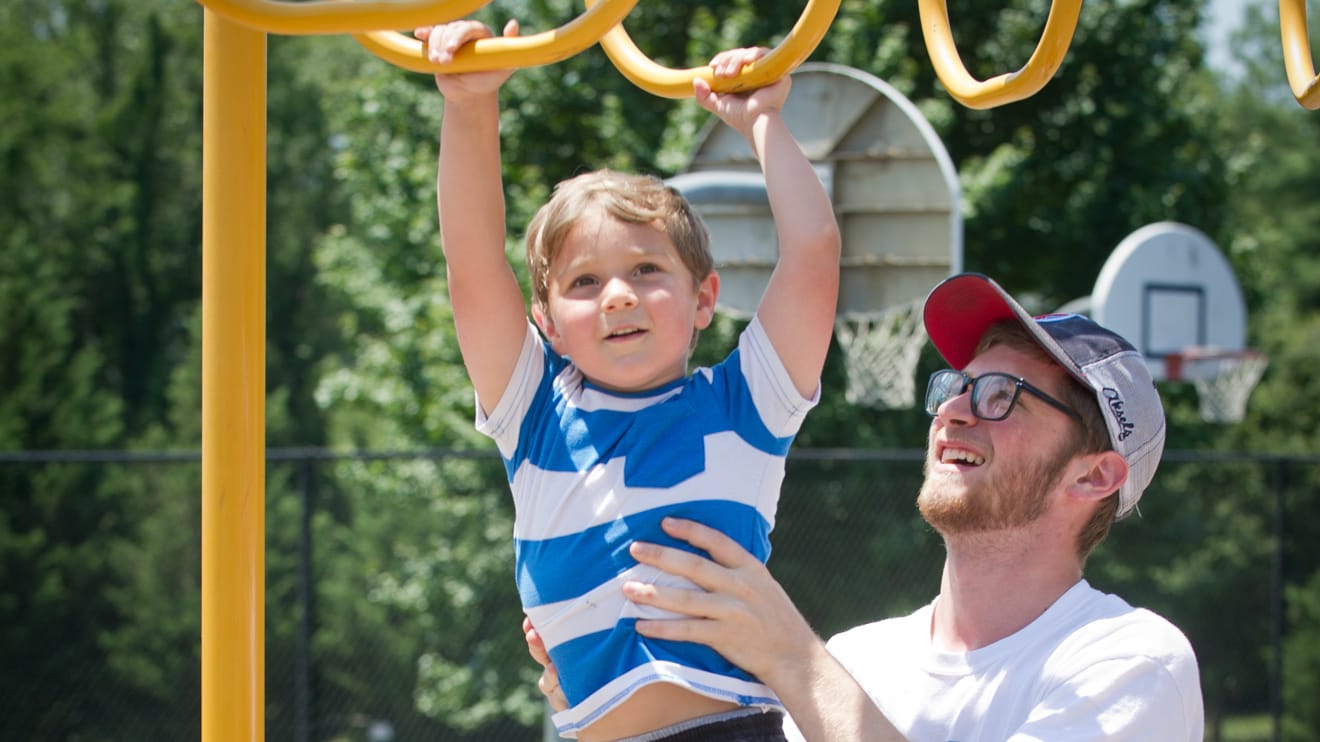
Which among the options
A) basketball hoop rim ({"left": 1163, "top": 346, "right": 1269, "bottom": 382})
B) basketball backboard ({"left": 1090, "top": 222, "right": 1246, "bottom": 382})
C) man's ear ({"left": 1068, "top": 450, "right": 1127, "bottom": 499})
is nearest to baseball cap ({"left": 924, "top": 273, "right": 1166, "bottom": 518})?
man's ear ({"left": 1068, "top": 450, "right": 1127, "bottom": 499})

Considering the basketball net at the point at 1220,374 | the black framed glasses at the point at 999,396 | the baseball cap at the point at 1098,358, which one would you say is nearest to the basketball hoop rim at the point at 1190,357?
the basketball net at the point at 1220,374

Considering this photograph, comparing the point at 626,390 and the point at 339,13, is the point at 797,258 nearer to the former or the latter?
the point at 626,390

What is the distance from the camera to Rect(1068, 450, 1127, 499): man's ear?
181cm

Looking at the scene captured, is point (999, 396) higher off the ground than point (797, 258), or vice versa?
point (797, 258)

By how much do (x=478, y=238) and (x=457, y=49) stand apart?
278 millimetres

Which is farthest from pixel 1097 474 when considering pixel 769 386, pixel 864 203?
pixel 864 203

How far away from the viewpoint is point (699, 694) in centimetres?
160

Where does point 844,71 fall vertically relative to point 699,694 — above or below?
above

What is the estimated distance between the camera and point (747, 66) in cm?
157

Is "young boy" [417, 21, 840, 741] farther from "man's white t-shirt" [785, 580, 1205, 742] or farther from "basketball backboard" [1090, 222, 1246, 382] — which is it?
"basketball backboard" [1090, 222, 1246, 382]

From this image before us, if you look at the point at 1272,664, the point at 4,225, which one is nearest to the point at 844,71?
the point at 1272,664

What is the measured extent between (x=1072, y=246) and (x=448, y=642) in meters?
5.60

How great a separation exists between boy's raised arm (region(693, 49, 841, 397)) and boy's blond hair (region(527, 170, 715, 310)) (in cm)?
11

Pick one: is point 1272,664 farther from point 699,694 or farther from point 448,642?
point 699,694
